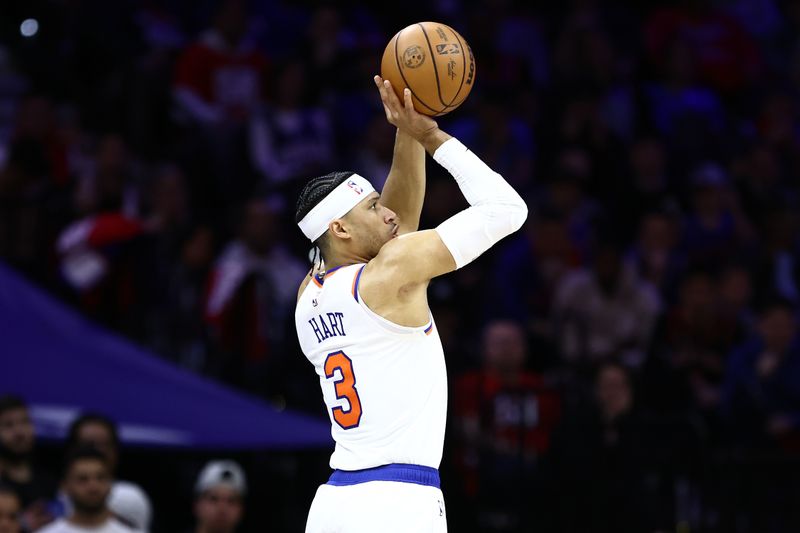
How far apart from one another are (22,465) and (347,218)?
→ 14.7ft

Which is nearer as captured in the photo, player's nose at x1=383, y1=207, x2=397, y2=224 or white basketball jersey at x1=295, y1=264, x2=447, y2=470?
white basketball jersey at x1=295, y1=264, x2=447, y2=470

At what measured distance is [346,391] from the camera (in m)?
6.50

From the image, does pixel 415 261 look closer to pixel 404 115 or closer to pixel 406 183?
pixel 404 115

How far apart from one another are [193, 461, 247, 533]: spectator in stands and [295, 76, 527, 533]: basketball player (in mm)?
3707

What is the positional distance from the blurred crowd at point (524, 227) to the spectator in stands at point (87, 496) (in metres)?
0.10

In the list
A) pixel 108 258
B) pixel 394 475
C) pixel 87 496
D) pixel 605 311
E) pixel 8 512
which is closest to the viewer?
pixel 394 475

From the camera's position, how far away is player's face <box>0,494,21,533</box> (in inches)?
352

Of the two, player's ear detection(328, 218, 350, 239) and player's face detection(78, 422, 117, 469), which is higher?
player's ear detection(328, 218, 350, 239)

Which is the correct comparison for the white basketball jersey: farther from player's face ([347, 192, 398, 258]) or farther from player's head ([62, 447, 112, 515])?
player's head ([62, 447, 112, 515])

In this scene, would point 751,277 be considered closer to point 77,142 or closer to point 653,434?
point 653,434

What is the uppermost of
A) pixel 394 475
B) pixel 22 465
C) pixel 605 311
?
pixel 605 311

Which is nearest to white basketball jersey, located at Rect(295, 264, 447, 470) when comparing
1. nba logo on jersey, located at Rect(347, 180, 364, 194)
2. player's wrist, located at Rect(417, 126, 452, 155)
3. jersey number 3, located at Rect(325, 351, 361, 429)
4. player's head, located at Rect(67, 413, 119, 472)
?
jersey number 3, located at Rect(325, 351, 361, 429)

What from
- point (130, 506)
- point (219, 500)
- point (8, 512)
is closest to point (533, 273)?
point (219, 500)

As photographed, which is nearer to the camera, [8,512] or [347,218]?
[347,218]
